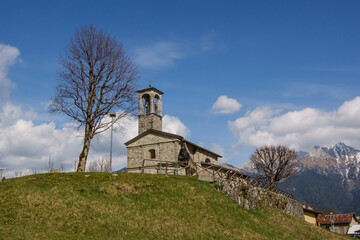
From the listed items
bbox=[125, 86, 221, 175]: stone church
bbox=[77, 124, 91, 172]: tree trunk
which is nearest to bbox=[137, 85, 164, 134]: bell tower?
bbox=[125, 86, 221, 175]: stone church

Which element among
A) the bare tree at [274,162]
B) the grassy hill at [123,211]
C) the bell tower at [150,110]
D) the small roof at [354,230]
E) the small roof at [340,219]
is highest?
the bell tower at [150,110]

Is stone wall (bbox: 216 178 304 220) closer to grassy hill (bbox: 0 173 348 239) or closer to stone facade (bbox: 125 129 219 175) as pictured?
grassy hill (bbox: 0 173 348 239)

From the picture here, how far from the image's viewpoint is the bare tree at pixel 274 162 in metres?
48.2

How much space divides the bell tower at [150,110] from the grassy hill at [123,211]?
14.4 metres

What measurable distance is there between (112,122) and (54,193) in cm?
1175

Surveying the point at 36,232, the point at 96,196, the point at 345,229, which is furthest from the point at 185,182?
the point at 345,229

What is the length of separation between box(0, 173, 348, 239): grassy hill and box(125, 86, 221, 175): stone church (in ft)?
33.7

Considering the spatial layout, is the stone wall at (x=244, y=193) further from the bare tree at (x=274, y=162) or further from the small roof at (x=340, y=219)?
the small roof at (x=340, y=219)

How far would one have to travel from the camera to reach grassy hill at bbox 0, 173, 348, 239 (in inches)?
615

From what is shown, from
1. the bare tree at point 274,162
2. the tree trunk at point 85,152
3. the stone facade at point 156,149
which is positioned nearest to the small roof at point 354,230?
the bare tree at point 274,162

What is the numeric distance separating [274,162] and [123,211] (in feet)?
114

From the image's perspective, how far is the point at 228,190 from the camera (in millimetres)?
26656

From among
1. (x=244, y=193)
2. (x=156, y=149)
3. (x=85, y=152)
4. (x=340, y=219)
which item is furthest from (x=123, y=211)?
(x=340, y=219)

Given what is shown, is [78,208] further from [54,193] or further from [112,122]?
[112,122]
